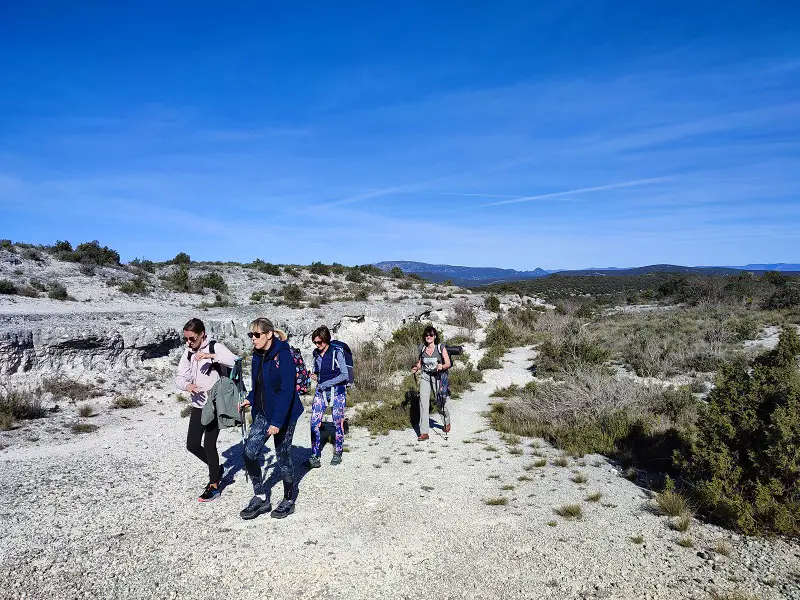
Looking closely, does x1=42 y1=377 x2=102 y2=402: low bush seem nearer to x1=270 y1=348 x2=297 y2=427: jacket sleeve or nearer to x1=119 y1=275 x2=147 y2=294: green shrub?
x1=270 y1=348 x2=297 y2=427: jacket sleeve

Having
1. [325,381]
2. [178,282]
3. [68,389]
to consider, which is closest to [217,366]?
[325,381]

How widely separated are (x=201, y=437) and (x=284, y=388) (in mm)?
1317

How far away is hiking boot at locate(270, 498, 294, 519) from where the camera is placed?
15.8 feet

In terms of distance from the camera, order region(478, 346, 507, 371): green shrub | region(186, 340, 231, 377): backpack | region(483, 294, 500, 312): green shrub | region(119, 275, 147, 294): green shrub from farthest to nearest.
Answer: region(483, 294, 500, 312): green shrub, region(119, 275, 147, 294): green shrub, region(478, 346, 507, 371): green shrub, region(186, 340, 231, 377): backpack

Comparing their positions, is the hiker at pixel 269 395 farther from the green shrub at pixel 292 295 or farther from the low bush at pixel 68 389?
the green shrub at pixel 292 295

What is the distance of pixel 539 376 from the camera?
13.4 meters

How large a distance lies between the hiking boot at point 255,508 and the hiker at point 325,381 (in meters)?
1.53

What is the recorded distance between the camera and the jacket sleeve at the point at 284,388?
4406 millimetres

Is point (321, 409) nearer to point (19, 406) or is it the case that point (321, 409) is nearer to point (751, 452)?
point (751, 452)

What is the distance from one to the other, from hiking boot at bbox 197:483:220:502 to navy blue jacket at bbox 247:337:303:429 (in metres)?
1.42

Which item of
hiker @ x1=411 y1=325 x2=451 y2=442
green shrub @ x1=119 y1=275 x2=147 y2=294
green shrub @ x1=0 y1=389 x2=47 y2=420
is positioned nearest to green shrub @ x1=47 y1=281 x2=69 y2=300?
green shrub @ x1=119 y1=275 x2=147 y2=294

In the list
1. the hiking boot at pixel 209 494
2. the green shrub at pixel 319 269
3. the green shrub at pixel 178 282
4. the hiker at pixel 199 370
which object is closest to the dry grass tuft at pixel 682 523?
the hiker at pixel 199 370

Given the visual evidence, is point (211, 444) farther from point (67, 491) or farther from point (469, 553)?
point (469, 553)

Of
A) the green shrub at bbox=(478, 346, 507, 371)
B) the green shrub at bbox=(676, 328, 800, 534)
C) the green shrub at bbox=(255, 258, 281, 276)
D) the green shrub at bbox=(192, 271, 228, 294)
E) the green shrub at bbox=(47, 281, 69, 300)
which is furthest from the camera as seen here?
the green shrub at bbox=(255, 258, 281, 276)
